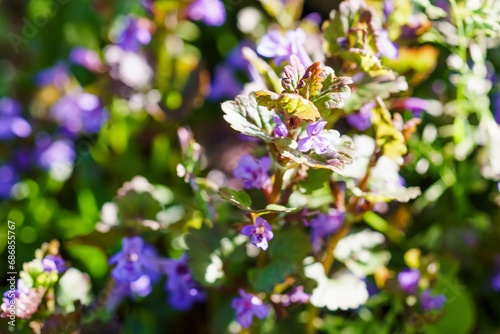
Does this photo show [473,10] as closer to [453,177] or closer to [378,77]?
[378,77]

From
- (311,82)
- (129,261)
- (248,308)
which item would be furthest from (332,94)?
(129,261)

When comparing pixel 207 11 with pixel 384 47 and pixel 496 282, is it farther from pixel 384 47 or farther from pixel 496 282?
pixel 496 282

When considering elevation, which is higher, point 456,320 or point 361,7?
point 361,7

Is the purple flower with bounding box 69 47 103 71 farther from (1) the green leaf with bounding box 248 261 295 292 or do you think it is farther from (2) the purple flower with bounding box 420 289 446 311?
(2) the purple flower with bounding box 420 289 446 311

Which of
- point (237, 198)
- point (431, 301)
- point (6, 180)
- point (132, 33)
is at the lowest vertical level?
point (6, 180)

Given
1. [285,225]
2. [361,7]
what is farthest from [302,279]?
[361,7]

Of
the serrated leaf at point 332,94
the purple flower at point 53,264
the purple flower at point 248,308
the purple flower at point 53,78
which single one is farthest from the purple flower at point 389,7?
the purple flower at point 53,78
